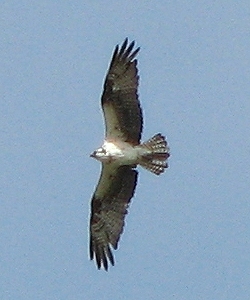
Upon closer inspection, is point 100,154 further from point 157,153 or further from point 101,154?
point 157,153

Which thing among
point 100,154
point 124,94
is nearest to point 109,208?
point 100,154

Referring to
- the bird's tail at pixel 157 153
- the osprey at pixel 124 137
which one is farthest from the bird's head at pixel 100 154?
the bird's tail at pixel 157 153

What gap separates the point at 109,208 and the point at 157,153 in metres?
1.41

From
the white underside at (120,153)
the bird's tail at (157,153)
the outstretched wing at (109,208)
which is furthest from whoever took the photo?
the outstretched wing at (109,208)

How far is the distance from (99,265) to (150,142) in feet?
7.46

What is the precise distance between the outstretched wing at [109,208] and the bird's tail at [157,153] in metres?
0.53

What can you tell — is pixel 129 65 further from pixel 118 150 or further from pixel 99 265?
pixel 99 265

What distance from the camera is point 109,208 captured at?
76.7 ft

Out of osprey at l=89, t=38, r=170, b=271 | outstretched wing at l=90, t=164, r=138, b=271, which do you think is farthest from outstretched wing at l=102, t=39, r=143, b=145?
outstretched wing at l=90, t=164, r=138, b=271

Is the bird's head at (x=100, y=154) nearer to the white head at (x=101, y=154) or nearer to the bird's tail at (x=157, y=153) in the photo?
the white head at (x=101, y=154)

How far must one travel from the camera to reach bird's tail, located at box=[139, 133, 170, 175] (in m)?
22.6

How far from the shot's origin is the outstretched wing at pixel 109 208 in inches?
910

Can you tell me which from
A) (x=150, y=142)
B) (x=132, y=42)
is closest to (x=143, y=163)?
(x=150, y=142)

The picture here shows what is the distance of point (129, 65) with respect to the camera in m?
22.7
